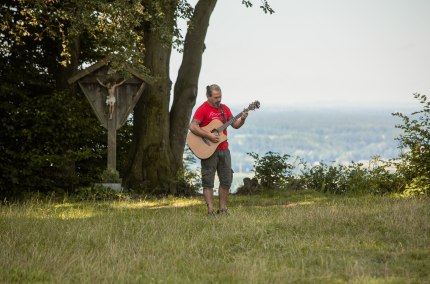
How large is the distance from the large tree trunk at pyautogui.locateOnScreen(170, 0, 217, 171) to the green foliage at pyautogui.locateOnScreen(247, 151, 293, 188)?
2005 mm

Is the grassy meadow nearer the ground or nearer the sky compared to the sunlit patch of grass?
nearer the ground

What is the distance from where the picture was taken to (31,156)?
14562 mm

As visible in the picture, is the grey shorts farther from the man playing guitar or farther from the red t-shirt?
the red t-shirt

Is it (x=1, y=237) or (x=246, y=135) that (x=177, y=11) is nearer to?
(x=1, y=237)

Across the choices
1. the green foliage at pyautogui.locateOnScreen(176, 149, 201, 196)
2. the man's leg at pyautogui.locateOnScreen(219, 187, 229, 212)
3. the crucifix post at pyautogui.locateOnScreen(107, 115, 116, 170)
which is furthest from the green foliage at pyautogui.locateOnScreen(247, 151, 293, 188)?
the man's leg at pyautogui.locateOnScreen(219, 187, 229, 212)

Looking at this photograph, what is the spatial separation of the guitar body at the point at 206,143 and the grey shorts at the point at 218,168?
4.4 inches

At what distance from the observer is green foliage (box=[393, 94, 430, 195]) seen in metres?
13.8

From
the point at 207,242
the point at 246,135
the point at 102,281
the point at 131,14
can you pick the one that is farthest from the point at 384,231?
the point at 246,135

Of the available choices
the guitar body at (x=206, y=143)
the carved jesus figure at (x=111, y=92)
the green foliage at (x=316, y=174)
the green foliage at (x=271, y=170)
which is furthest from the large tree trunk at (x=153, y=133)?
the guitar body at (x=206, y=143)

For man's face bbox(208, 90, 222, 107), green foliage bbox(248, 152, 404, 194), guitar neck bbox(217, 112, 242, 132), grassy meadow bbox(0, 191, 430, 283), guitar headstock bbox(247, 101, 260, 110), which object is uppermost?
man's face bbox(208, 90, 222, 107)

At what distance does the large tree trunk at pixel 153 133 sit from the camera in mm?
15328

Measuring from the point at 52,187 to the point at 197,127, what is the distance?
6143 millimetres

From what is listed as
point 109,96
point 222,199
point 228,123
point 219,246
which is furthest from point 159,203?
point 219,246

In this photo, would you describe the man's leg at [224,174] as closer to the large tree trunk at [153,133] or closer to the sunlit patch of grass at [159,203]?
the sunlit patch of grass at [159,203]
